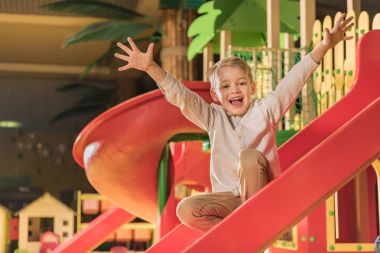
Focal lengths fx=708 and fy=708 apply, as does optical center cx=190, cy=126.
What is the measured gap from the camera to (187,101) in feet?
5.65

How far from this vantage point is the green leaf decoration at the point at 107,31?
6.27m

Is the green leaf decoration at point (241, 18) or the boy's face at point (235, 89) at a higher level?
the green leaf decoration at point (241, 18)

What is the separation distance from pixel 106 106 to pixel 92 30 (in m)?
2.78

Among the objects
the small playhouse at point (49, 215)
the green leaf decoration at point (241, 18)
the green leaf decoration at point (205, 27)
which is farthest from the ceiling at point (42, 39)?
the green leaf decoration at point (241, 18)

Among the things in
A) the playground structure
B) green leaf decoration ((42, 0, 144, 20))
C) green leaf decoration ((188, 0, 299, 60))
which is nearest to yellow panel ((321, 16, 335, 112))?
the playground structure

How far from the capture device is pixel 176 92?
1.70 metres

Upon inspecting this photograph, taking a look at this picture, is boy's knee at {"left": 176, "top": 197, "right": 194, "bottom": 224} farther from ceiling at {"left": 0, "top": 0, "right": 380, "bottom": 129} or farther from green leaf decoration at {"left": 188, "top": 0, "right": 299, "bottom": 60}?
ceiling at {"left": 0, "top": 0, "right": 380, "bottom": 129}

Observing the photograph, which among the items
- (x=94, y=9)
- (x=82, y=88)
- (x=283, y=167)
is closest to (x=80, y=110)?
(x=82, y=88)

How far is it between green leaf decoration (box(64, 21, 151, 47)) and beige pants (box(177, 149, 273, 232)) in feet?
15.5

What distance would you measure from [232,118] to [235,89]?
0.08 metres

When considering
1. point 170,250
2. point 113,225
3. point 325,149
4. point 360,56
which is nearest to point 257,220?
point 325,149

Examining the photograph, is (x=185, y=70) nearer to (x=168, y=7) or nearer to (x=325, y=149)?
(x=168, y=7)

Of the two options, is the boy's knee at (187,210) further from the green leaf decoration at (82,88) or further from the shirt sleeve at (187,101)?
the green leaf decoration at (82,88)

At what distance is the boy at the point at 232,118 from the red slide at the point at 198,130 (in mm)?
121
